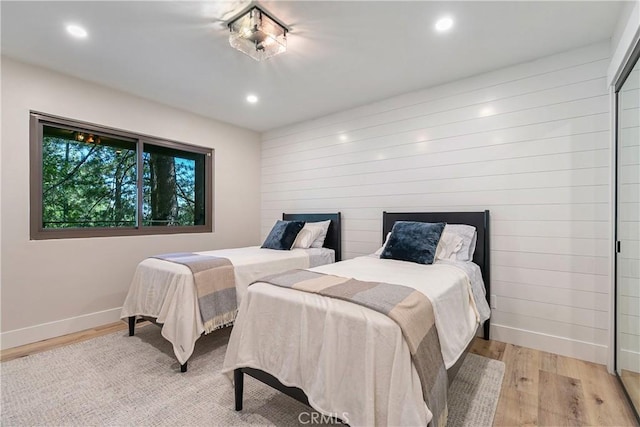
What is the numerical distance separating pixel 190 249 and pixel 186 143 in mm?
1434

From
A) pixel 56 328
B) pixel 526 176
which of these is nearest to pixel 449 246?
pixel 526 176

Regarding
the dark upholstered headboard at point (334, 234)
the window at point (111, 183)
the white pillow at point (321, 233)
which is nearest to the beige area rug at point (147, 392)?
the window at point (111, 183)

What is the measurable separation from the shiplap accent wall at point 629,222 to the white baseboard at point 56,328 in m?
4.52

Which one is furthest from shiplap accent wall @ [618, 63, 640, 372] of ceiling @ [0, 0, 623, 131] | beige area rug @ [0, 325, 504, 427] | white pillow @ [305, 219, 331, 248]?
white pillow @ [305, 219, 331, 248]

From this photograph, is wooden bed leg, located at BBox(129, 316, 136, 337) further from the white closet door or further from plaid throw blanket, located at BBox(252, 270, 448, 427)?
the white closet door

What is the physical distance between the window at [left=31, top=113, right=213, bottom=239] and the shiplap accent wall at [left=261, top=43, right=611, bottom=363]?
208 centimetres

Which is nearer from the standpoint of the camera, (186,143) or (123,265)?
(123,265)

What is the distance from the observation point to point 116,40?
2357 mm

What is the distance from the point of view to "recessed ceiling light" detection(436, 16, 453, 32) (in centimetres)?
212

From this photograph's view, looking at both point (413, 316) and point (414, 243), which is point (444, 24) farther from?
point (413, 316)

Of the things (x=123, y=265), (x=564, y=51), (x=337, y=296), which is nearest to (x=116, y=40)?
(x=123, y=265)

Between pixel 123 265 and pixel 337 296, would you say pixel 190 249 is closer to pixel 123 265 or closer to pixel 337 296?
pixel 123 265

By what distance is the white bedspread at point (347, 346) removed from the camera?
1226 millimetres

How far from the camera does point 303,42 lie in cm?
239
